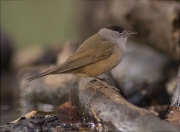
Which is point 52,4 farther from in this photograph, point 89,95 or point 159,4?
point 89,95

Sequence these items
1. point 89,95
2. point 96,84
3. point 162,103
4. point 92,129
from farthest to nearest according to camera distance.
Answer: point 162,103
point 96,84
point 89,95
point 92,129

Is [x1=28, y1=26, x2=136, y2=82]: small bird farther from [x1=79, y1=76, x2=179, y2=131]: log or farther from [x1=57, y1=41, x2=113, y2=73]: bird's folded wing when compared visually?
[x1=79, y1=76, x2=179, y2=131]: log

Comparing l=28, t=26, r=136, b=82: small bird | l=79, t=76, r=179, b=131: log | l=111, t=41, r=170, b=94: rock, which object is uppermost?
l=111, t=41, r=170, b=94: rock

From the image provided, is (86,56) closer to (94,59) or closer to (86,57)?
(86,57)

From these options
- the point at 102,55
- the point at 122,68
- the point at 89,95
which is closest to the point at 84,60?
the point at 102,55

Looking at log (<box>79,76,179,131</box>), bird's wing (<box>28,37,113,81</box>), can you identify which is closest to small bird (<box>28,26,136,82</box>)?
bird's wing (<box>28,37,113,81</box>)

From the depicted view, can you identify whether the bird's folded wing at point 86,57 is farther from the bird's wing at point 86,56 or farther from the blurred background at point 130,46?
the blurred background at point 130,46

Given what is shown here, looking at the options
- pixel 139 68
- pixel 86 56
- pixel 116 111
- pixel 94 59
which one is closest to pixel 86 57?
pixel 86 56
